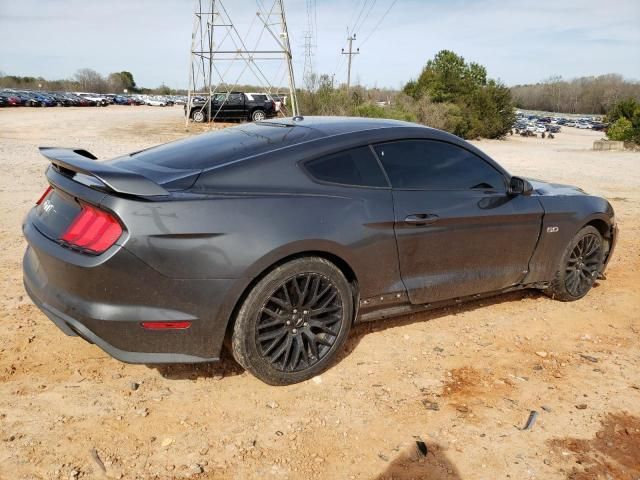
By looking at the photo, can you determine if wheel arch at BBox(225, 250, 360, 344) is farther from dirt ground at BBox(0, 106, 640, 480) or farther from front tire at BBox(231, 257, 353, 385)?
dirt ground at BBox(0, 106, 640, 480)

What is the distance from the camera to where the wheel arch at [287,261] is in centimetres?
296

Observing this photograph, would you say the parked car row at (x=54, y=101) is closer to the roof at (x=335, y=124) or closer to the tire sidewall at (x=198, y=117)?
the tire sidewall at (x=198, y=117)

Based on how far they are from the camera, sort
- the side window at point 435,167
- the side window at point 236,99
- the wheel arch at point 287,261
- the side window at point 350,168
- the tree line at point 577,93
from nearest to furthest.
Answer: the wheel arch at point 287,261
the side window at point 350,168
the side window at point 435,167
the side window at point 236,99
the tree line at point 577,93

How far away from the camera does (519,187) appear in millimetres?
4094

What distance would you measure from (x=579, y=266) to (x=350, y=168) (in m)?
2.61

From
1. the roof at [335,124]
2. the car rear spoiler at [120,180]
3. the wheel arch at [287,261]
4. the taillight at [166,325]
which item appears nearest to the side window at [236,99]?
the roof at [335,124]

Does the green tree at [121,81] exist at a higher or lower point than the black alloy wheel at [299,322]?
higher

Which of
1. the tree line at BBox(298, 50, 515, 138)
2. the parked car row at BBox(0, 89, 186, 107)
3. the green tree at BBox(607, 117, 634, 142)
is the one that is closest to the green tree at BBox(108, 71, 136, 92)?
the parked car row at BBox(0, 89, 186, 107)

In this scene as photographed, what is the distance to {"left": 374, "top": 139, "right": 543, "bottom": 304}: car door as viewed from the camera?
3572 millimetres

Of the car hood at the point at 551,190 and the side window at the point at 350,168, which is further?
the car hood at the point at 551,190

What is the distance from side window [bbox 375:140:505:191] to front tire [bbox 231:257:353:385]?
0.86 meters

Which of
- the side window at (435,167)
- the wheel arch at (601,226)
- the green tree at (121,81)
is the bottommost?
the wheel arch at (601,226)

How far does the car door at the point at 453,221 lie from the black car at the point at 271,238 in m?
0.01

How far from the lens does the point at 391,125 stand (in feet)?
12.4
